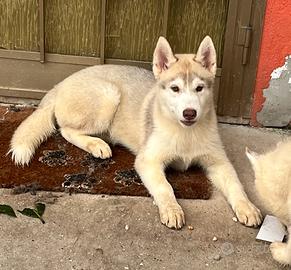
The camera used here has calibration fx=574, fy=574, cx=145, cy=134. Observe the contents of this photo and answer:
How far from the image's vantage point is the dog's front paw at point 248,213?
133 inches

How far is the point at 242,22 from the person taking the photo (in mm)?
4398

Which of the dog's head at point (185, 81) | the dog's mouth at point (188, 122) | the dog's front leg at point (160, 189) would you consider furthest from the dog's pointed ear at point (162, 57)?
the dog's front leg at point (160, 189)

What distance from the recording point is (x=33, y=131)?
4.16 meters

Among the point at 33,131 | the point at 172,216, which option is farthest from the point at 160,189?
the point at 33,131

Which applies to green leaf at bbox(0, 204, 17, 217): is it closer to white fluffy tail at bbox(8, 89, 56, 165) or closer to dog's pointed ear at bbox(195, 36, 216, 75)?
white fluffy tail at bbox(8, 89, 56, 165)

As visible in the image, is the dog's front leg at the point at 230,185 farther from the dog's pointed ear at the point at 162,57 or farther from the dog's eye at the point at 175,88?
the dog's pointed ear at the point at 162,57

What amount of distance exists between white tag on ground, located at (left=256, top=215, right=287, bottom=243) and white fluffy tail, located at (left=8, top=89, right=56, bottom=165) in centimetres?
165

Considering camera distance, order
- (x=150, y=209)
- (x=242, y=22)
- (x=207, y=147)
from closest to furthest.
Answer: (x=150, y=209), (x=207, y=147), (x=242, y=22)

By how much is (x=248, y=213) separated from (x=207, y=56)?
3.48 feet

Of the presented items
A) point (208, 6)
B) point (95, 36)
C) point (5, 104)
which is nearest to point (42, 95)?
point (5, 104)

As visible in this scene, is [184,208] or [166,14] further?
[166,14]

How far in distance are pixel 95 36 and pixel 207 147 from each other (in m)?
1.42

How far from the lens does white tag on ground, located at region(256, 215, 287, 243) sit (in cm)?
331

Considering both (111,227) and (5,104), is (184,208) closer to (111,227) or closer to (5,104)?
(111,227)
